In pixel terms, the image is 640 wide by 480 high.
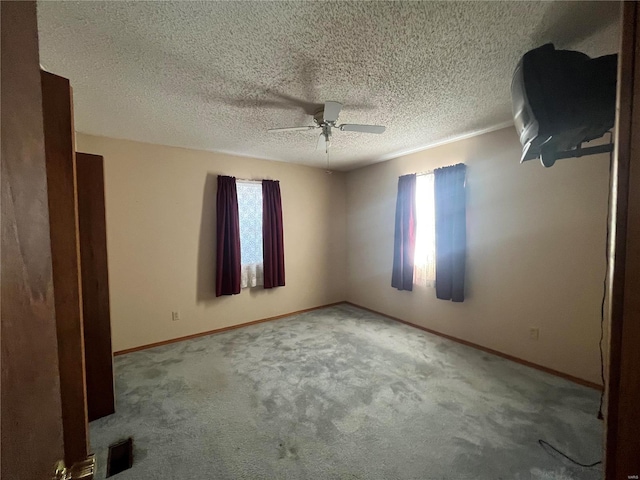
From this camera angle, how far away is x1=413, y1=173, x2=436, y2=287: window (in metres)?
3.30

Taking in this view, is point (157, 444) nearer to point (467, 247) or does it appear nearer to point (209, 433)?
point (209, 433)

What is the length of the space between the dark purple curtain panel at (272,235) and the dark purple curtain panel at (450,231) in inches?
84.0

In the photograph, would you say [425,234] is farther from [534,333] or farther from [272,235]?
[272,235]

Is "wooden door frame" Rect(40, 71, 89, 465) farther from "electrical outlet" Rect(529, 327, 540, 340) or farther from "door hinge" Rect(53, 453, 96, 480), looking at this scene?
"electrical outlet" Rect(529, 327, 540, 340)

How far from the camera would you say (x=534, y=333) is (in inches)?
97.7

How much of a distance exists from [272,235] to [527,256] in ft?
9.83

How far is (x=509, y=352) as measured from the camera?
2.65m

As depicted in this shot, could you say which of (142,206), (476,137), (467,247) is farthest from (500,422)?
(142,206)

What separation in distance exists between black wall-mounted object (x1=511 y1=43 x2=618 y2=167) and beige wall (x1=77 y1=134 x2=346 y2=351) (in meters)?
3.13

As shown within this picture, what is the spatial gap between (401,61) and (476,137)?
5.82 feet

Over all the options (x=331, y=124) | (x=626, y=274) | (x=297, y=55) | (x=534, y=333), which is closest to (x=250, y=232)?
(x=331, y=124)

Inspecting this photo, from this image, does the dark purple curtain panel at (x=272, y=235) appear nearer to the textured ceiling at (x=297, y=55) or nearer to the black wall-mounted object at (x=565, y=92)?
the textured ceiling at (x=297, y=55)

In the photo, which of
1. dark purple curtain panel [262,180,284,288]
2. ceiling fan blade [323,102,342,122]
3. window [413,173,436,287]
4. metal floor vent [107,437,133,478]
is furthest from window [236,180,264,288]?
window [413,173,436,287]

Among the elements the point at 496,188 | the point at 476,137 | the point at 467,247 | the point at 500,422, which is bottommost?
the point at 500,422
